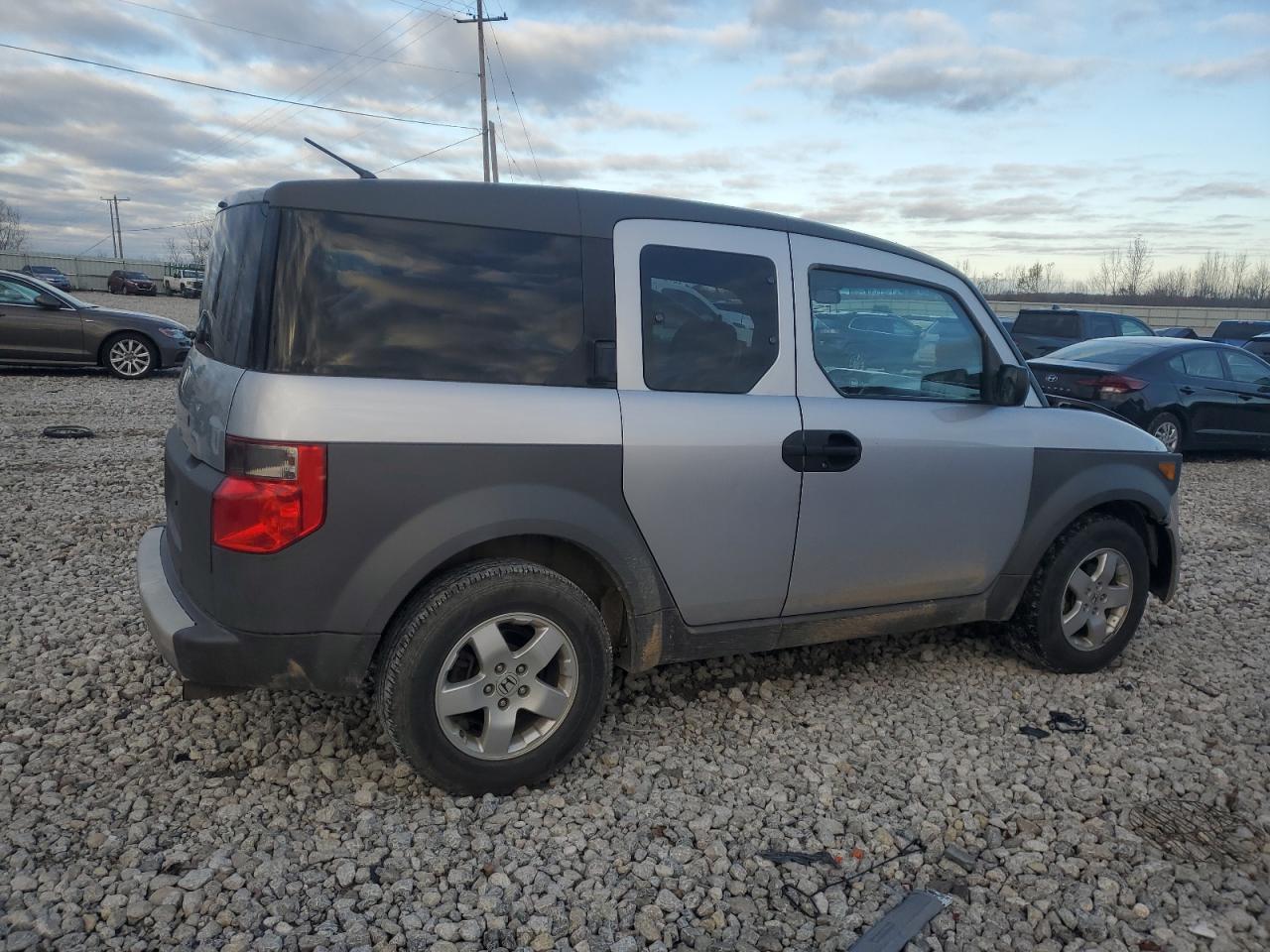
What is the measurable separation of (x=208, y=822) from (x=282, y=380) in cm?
144

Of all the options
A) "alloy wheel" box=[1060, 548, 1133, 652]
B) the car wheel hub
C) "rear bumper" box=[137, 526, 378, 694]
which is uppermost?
the car wheel hub

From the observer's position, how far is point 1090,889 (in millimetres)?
2803

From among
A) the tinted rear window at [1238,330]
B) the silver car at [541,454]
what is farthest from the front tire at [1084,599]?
the tinted rear window at [1238,330]

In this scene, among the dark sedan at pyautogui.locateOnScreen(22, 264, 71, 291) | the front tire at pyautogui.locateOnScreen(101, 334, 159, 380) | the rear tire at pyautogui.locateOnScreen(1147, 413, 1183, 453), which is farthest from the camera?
the dark sedan at pyautogui.locateOnScreen(22, 264, 71, 291)

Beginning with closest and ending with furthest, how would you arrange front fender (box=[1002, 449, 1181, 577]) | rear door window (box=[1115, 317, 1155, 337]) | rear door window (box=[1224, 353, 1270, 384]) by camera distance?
front fender (box=[1002, 449, 1181, 577])
rear door window (box=[1224, 353, 1270, 384])
rear door window (box=[1115, 317, 1155, 337])

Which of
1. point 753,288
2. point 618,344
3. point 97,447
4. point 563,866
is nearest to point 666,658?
point 563,866

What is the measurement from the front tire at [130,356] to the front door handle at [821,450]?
42.6ft

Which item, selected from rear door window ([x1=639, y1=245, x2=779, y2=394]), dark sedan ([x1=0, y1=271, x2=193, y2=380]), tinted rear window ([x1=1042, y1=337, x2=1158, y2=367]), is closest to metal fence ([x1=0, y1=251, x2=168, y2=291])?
dark sedan ([x1=0, y1=271, x2=193, y2=380])

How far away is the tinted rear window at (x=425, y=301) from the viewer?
280cm

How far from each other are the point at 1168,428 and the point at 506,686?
9.98m

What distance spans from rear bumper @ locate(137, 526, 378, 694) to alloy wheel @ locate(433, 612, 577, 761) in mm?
291

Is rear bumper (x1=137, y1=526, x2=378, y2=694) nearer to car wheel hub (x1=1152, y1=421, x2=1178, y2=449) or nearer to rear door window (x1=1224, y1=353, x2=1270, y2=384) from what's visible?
car wheel hub (x1=1152, y1=421, x2=1178, y2=449)

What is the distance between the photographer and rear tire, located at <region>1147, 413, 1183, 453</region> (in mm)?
10398

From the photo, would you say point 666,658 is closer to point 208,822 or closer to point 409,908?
point 409,908
